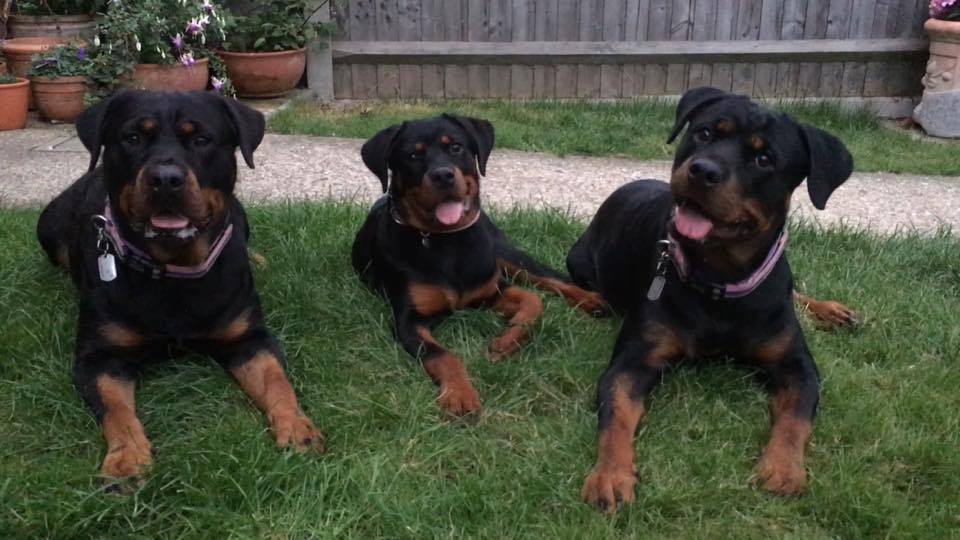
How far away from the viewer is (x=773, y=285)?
3.20 meters

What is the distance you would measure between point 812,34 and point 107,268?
7.44 metres

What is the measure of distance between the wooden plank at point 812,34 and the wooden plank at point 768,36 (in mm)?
250

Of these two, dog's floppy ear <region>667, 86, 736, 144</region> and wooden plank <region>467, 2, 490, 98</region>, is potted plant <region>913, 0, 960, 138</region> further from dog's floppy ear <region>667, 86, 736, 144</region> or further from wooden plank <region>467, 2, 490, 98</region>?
dog's floppy ear <region>667, 86, 736, 144</region>

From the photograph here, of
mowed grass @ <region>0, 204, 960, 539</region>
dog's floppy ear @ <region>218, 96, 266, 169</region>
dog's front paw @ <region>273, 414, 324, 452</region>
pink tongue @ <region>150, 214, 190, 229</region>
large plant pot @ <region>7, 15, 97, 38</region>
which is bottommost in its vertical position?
mowed grass @ <region>0, 204, 960, 539</region>

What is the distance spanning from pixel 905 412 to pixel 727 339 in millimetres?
631

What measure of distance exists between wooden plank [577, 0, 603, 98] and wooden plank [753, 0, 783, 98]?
1.48m

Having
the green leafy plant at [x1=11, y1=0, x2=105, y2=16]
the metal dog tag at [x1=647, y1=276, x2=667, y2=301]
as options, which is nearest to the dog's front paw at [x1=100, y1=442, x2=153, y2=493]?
the metal dog tag at [x1=647, y1=276, x2=667, y2=301]

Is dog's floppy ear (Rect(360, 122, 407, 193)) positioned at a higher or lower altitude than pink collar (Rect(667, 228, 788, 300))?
higher

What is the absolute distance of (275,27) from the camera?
795cm

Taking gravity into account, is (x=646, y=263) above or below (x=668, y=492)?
above

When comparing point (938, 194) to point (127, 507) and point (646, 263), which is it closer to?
point (646, 263)

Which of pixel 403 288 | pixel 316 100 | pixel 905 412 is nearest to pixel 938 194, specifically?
pixel 905 412

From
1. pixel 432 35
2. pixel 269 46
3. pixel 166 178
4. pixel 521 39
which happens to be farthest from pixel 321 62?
pixel 166 178

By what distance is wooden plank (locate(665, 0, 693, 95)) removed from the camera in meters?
8.59
